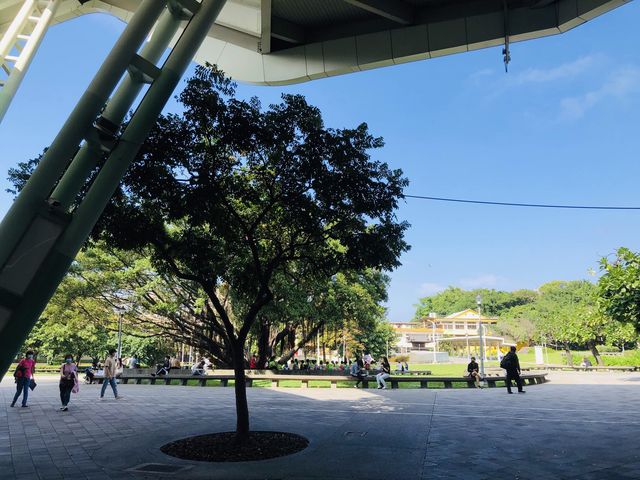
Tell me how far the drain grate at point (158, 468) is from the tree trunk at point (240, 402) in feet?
4.90

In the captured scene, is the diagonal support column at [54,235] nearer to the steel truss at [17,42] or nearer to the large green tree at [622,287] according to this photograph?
the steel truss at [17,42]

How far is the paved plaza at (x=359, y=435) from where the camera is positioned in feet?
22.7

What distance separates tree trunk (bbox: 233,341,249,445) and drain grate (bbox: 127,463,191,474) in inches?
58.8

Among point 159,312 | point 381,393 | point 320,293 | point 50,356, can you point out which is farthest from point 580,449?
point 50,356

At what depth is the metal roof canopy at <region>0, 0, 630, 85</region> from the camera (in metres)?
10.5

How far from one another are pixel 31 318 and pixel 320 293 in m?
24.1

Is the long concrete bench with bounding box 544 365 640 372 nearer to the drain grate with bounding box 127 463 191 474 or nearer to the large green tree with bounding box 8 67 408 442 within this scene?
the large green tree with bounding box 8 67 408 442

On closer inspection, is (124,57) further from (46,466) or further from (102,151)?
(46,466)

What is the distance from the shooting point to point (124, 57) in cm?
464

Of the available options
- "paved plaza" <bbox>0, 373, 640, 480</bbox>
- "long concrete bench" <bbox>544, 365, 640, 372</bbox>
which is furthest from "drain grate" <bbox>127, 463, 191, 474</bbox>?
"long concrete bench" <bbox>544, 365, 640, 372</bbox>

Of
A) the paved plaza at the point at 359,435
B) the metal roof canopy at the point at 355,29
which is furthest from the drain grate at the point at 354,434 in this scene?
the metal roof canopy at the point at 355,29

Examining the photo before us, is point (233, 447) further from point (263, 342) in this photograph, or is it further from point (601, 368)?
point (601, 368)

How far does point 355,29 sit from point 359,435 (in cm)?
977

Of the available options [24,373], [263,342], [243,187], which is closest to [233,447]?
[243,187]
